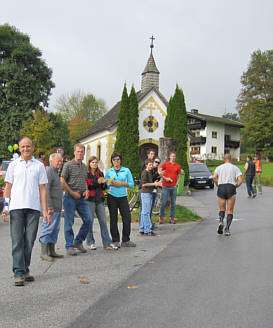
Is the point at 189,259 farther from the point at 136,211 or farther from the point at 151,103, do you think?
the point at 151,103

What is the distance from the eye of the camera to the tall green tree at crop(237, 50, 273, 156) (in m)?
60.3

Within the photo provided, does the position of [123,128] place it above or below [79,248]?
above

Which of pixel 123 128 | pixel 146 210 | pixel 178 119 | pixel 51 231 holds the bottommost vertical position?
pixel 51 231

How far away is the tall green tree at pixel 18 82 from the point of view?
41.1 m

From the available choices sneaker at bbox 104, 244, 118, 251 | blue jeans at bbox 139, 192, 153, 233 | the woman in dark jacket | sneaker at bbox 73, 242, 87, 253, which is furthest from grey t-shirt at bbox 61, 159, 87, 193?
blue jeans at bbox 139, 192, 153, 233

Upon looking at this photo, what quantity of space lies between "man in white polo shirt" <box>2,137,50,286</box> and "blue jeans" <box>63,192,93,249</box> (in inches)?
63.4

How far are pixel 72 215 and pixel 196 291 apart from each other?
2.90m

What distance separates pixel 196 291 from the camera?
15.7 feet

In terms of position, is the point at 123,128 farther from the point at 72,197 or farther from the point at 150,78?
the point at 72,197

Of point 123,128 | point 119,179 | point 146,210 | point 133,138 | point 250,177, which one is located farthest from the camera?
point 123,128

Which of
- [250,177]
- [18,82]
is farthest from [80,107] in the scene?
[250,177]

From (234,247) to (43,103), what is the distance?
3897 centimetres

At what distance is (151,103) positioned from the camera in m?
30.5

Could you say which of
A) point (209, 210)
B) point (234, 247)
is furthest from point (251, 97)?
point (234, 247)
